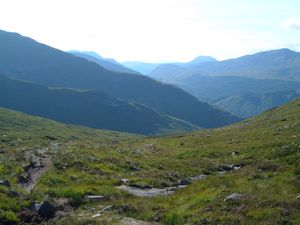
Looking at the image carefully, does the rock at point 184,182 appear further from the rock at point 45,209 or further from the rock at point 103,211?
the rock at point 45,209

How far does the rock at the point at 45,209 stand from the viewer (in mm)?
17828

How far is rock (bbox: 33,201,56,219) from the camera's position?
17.8 meters

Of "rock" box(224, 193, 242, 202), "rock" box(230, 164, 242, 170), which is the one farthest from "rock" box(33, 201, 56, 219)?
"rock" box(230, 164, 242, 170)

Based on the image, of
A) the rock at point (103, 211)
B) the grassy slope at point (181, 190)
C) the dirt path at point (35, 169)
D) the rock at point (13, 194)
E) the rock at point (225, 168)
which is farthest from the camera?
the rock at point (225, 168)

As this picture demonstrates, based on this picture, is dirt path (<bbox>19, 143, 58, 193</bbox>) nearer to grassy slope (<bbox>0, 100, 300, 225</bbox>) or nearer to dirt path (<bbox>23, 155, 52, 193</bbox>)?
dirt path (<bbox>23, 155, 52, 193</bbox>)

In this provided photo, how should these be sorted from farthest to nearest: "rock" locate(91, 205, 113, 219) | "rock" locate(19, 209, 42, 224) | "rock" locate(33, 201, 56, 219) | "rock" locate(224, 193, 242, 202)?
"rock" locate(224, 193, 242, 202) → "rock" locate(33, 201, 56, 219) → "rock" locate(91, 205, 113, 219) → "rock" locate(19, 209, 42, 224)

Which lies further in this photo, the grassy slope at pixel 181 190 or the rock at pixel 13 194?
the rock at pixel 13 194

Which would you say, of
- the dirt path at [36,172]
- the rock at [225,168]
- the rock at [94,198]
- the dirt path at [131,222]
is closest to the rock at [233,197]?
the dirt path at [131,222]

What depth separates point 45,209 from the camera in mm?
17969

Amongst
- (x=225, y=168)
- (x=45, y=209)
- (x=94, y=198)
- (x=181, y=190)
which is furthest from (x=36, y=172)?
(x=225, y=168)

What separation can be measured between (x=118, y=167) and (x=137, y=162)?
3.16 metres

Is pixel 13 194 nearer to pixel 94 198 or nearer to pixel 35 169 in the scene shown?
pixel 94 198

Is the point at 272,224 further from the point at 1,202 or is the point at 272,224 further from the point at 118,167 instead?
the point at 118,167

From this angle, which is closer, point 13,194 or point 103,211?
point 103,211
